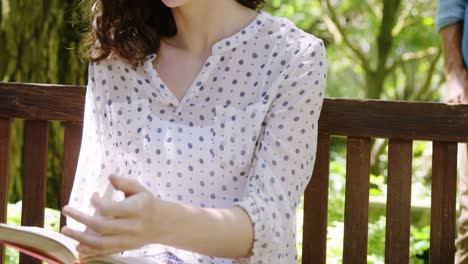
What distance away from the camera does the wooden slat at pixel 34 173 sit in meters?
2.88

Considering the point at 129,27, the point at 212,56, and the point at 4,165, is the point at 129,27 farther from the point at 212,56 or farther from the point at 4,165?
the point at 4,165

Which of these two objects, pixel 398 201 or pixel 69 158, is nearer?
pixel 398 201

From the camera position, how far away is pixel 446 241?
2.69 metres

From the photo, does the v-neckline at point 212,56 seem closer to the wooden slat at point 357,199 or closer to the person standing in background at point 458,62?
the wooden slat at point 357,199

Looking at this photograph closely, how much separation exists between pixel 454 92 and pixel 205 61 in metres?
1.07

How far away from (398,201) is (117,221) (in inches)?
50.3

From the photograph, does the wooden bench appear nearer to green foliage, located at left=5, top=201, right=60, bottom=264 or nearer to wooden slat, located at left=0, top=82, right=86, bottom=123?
wooden slat, located at left=0, top=82, right=86, bottom=123

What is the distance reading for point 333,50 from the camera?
1159 centimetres

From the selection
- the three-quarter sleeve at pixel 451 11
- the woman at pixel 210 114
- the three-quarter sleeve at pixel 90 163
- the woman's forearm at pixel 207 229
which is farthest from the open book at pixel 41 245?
the three-quarter sleeve at pixel 451 11

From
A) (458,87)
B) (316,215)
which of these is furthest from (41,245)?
(458,87)

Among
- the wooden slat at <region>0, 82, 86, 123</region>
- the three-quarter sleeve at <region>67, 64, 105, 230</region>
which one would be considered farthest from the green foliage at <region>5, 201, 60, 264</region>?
the three-quarter sleeve at <region>67, 64, 105, 230</region>

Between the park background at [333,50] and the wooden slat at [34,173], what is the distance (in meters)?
0.40

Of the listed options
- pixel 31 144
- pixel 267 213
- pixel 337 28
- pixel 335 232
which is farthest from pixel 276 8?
pixel 267 213

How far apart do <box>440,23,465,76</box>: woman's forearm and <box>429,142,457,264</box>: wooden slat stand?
1.60 feet
